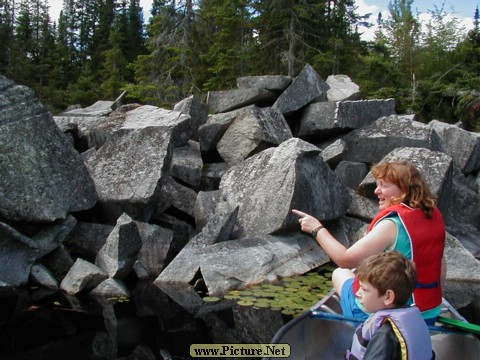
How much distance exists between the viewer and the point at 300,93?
39.8ft

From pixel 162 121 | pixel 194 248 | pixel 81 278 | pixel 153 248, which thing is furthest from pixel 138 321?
pixel 162 121

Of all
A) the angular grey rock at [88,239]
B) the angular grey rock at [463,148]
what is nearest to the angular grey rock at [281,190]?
the angular grey rock at [88,239]

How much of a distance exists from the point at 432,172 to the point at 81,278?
20.4ft

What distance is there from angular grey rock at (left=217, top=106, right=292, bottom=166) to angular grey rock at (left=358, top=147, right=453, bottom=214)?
201 centimetres

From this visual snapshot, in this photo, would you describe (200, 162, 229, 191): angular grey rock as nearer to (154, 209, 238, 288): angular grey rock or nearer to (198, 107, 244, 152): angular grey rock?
(198, 107, 244, 152): angular grey rock

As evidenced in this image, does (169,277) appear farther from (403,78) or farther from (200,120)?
(403,78)

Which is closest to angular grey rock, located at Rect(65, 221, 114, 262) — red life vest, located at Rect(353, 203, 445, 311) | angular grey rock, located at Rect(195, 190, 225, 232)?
angular grey rock, located at Rect(195, 190, 225, 232)

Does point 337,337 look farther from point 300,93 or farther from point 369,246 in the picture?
point 300,93

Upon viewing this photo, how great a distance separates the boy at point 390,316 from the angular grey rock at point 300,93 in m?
9.18

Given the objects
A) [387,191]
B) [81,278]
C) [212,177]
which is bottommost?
[81,278]

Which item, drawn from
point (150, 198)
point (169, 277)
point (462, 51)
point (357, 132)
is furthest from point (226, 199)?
point (462, 51)

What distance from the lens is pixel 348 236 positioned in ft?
29.9

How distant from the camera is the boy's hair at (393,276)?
9.04ft

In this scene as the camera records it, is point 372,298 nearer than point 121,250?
Yes
